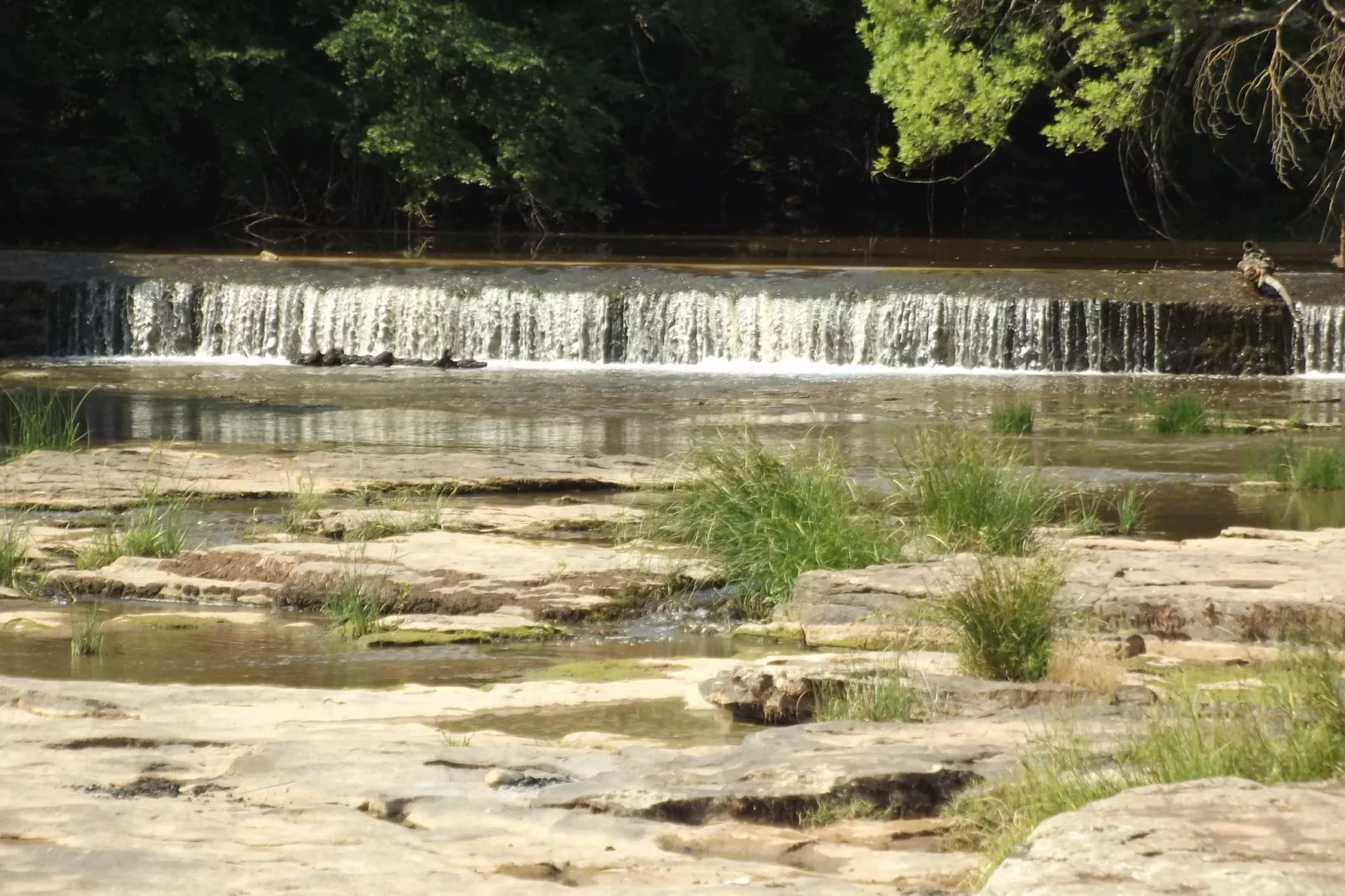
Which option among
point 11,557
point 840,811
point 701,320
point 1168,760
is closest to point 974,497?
point 11,557

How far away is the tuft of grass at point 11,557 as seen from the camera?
25.7 ft

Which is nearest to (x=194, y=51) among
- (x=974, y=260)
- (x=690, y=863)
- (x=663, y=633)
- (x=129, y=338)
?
(x=129, y=338)

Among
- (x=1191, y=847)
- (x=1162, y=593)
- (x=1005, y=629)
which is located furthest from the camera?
(x=1162, y=593)

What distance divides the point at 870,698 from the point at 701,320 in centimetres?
1563

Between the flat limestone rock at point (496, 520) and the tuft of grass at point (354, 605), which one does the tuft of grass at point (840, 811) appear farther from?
the flat limestone rock at point (496, 520)

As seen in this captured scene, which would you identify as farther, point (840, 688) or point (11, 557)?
point (11, 557)

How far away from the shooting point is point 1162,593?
268 inches

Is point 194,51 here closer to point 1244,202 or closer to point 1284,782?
point 1244,202

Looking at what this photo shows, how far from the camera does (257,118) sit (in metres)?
31.6

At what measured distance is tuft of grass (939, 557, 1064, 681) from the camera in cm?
575

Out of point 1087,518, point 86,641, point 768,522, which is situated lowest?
point 86,641

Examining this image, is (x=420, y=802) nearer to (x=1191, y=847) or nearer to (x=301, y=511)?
(x=1191, y=847)

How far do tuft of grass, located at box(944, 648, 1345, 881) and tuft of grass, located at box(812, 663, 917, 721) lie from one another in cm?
69

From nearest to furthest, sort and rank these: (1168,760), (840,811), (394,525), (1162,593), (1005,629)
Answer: (1168,760) → (840,811) → (1005,629) → (1162,593) → (394,525)
